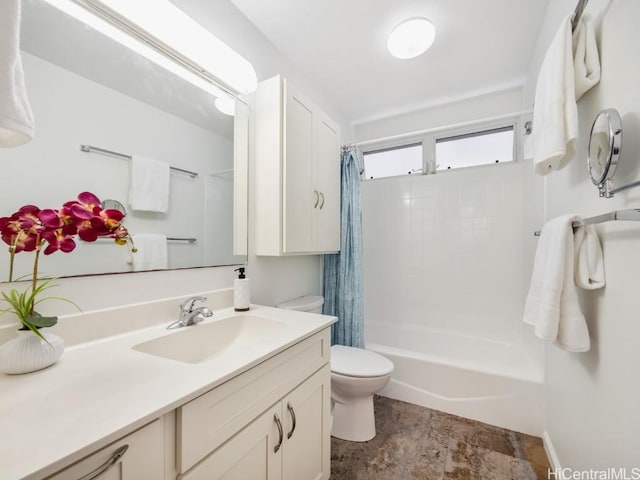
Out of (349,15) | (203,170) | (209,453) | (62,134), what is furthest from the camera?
(349,15)

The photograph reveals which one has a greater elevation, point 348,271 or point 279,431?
point 348,271

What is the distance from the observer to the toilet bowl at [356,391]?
1.53 metres

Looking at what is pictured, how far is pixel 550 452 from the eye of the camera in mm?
1417

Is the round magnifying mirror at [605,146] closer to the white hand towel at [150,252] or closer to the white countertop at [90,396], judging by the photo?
the white countertop at [90,396]

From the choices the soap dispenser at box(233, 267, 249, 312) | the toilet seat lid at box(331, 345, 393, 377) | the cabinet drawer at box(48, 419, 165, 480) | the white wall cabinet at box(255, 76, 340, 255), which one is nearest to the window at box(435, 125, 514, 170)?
the white wall cabinet at box(255, 76, 340, 255)

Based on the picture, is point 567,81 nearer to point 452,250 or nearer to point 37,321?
point 452,250

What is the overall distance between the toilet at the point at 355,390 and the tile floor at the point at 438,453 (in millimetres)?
60

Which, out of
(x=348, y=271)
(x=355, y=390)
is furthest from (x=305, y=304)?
(x=355, y=390)

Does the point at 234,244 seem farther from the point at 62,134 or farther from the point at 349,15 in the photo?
the point at 349,15

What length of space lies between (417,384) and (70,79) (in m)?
2.42

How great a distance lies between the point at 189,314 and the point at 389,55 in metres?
2.02

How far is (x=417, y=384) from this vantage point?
195 cm

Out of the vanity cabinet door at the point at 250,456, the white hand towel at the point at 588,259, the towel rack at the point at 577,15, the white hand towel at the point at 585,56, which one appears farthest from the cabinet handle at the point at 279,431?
the towel rack at the point at 577,15

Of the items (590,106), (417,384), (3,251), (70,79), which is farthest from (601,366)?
(70,79)
